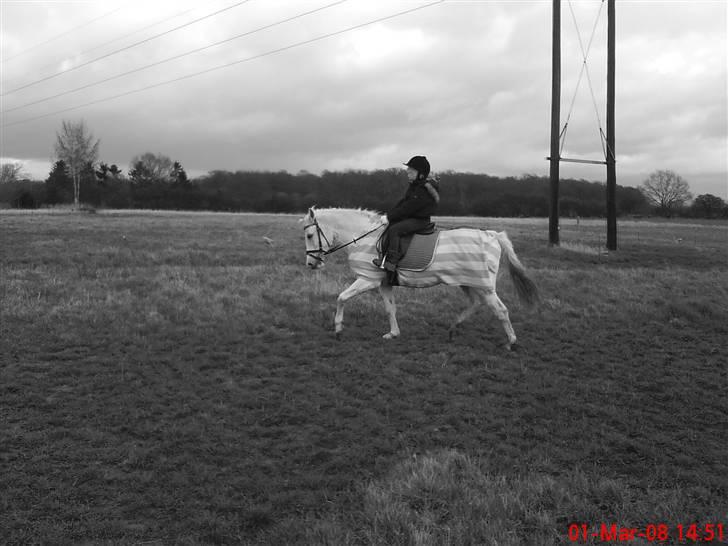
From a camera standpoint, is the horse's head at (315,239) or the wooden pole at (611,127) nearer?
the horse's head at (315,239)

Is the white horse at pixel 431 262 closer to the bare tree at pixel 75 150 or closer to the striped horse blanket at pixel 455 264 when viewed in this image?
the striped horse blanket at pixel 455 264

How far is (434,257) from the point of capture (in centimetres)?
980

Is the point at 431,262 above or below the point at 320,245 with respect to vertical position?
below

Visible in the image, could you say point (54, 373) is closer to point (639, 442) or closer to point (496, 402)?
point (496, 402)

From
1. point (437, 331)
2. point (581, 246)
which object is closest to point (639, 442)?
point (437, 331)

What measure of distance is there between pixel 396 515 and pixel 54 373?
6.14m

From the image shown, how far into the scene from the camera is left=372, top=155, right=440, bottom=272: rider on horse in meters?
9.52

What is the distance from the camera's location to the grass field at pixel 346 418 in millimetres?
4570

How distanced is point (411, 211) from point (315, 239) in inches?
79.8

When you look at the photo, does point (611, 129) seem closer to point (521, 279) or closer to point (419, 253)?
point (521, 279)

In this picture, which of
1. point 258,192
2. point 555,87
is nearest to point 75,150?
point 258,192

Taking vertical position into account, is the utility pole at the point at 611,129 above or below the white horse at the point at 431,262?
above

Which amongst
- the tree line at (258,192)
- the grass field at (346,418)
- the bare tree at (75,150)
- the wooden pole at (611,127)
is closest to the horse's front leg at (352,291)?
the grass field at (346,418)

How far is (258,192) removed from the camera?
63344 millimetres
